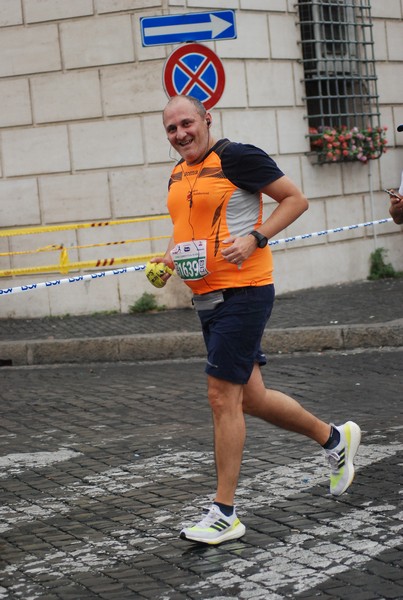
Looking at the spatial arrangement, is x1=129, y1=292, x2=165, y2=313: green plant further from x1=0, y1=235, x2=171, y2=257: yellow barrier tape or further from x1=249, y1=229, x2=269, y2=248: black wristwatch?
x1=249, y1=229, x2=269, y2=248: black wristwatch

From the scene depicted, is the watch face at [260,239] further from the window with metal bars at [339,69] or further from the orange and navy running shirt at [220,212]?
the window with metal bars at [339,69]

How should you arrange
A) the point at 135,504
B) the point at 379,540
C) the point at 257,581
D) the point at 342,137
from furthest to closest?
the point at 342,137, the point at 135,504, the point at 379,540, the point at 257,581

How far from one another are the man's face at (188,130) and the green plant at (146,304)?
9.04 metres

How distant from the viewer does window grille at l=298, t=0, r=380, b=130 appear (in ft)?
53.3

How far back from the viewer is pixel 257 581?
4789mm

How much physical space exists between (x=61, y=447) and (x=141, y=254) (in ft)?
23.6

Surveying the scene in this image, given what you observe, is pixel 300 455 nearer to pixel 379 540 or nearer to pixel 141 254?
pixel 379 540

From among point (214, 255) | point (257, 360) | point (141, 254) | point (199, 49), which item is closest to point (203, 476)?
point (257, 360)

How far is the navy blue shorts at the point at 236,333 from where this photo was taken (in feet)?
18.2

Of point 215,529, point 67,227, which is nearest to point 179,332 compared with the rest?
point 67,227

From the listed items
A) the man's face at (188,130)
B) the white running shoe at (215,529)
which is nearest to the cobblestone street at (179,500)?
the white running shoe at (215,529)

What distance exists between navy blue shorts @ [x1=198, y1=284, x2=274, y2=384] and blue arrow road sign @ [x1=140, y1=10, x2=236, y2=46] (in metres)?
7.41

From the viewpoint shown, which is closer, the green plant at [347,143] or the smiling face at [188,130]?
the smiling face at [188,130]

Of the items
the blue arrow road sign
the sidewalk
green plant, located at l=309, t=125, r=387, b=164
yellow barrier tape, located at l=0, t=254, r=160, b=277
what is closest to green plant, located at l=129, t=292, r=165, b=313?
the sidewalk
